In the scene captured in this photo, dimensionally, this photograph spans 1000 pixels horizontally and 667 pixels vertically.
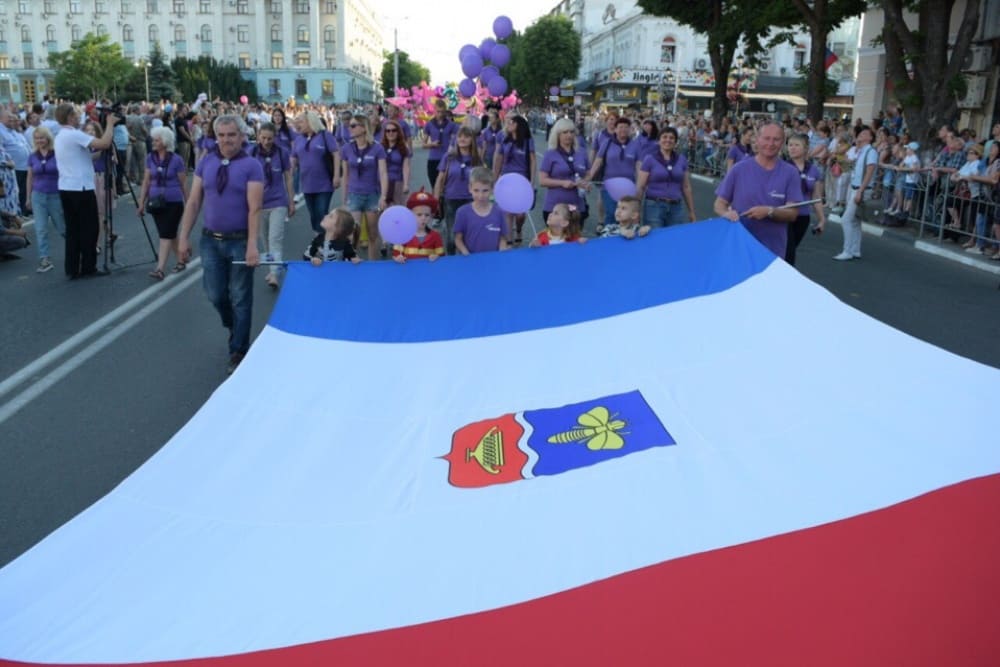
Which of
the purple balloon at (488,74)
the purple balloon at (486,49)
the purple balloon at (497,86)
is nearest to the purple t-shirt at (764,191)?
the purple balloon at (497,86)

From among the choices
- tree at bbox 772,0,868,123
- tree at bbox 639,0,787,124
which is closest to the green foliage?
tree at bbox 639,0,787,124

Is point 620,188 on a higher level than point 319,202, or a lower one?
higher

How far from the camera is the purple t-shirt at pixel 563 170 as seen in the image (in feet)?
33.7

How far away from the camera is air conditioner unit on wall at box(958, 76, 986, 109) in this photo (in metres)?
25.7

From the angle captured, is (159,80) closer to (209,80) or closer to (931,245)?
(209,80)

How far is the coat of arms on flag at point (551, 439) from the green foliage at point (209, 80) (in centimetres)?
9741

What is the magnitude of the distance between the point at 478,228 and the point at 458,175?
3.32 m

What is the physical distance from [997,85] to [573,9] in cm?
12256

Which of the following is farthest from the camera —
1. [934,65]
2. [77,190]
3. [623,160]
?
[934,65]

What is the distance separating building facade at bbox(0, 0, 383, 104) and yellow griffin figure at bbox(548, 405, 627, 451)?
416ft

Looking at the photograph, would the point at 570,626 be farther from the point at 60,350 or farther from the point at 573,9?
the point at 573,9

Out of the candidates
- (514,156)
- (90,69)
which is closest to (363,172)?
(514,156)

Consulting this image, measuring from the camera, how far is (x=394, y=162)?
11.2 metres

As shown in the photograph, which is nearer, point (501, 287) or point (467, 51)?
point (501, 287)
